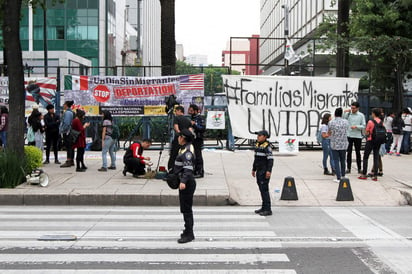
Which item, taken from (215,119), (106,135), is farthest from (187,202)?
(215,119)

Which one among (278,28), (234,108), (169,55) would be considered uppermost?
(278,28)

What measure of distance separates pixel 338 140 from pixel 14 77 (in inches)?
307

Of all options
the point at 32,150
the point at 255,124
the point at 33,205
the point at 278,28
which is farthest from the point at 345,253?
the point at 278,28

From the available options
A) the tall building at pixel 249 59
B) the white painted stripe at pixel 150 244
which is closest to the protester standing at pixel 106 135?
the white painted stripe at pixel 150 244

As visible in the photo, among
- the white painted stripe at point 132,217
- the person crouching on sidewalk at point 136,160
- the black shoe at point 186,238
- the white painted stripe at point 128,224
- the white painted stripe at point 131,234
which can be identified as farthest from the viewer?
the person crouching on sidewalk at point 136,160

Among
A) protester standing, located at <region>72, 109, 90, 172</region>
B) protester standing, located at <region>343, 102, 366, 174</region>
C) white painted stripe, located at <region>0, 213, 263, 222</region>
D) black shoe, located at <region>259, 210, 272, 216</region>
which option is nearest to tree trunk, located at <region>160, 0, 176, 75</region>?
protester standing, located at <region>72, 109, 90, 172</region>

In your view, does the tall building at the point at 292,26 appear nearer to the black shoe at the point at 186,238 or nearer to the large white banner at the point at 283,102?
the large white banner at the point at 283,102

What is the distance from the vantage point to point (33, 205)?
9922 mm

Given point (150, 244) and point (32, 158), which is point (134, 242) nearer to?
point (150, 244)

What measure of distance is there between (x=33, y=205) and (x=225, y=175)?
192 inches

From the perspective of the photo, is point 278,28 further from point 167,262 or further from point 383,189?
point 167,262

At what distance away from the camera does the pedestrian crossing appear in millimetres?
5676

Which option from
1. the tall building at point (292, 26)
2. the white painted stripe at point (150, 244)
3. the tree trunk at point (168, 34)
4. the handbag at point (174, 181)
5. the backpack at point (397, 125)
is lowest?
the white painted stripe at point (150, 244)

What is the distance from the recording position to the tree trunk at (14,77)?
11477 mm
